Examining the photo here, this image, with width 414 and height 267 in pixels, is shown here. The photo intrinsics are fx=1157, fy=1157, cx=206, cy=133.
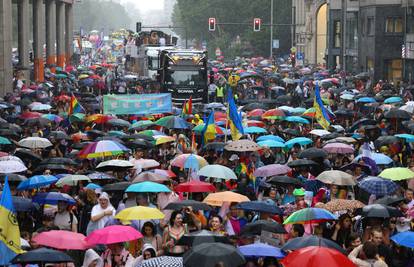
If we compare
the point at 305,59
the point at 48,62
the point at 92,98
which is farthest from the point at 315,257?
the point at 305,59

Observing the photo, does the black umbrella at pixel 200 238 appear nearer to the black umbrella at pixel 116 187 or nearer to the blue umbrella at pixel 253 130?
the black umbrella at pixel 116 187

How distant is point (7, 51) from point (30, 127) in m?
22.8

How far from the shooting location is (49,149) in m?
24.1

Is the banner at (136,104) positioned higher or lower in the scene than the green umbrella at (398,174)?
higher

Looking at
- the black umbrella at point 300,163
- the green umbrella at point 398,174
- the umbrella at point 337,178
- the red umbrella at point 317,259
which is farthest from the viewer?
the black umbrella at point 300,163

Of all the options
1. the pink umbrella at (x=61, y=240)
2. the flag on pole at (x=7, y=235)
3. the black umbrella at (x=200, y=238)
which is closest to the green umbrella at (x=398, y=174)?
the black umbrella at (x=200, y=238)

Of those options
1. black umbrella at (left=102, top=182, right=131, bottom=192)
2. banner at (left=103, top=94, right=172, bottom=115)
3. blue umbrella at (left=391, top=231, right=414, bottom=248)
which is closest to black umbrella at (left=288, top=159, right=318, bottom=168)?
black umbrella at (left=102, top=182, right=131, bottom=192)

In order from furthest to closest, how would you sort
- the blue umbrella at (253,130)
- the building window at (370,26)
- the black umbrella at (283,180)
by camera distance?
the building window at (370,26), the blue umbrella at (253,130), the black umbrella at (283,180)

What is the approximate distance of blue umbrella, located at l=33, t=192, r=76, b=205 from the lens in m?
16.0

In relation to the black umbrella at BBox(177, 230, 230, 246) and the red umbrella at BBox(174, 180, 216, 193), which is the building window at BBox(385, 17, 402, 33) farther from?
the black umbrella at BBox(177, 230, 230, 246)

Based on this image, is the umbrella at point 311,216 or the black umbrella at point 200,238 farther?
the umbrella at point 311,216

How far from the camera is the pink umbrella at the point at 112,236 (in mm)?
13039

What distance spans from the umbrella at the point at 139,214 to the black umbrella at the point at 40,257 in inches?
95.0

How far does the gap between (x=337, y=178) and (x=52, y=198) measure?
4.41 meters
